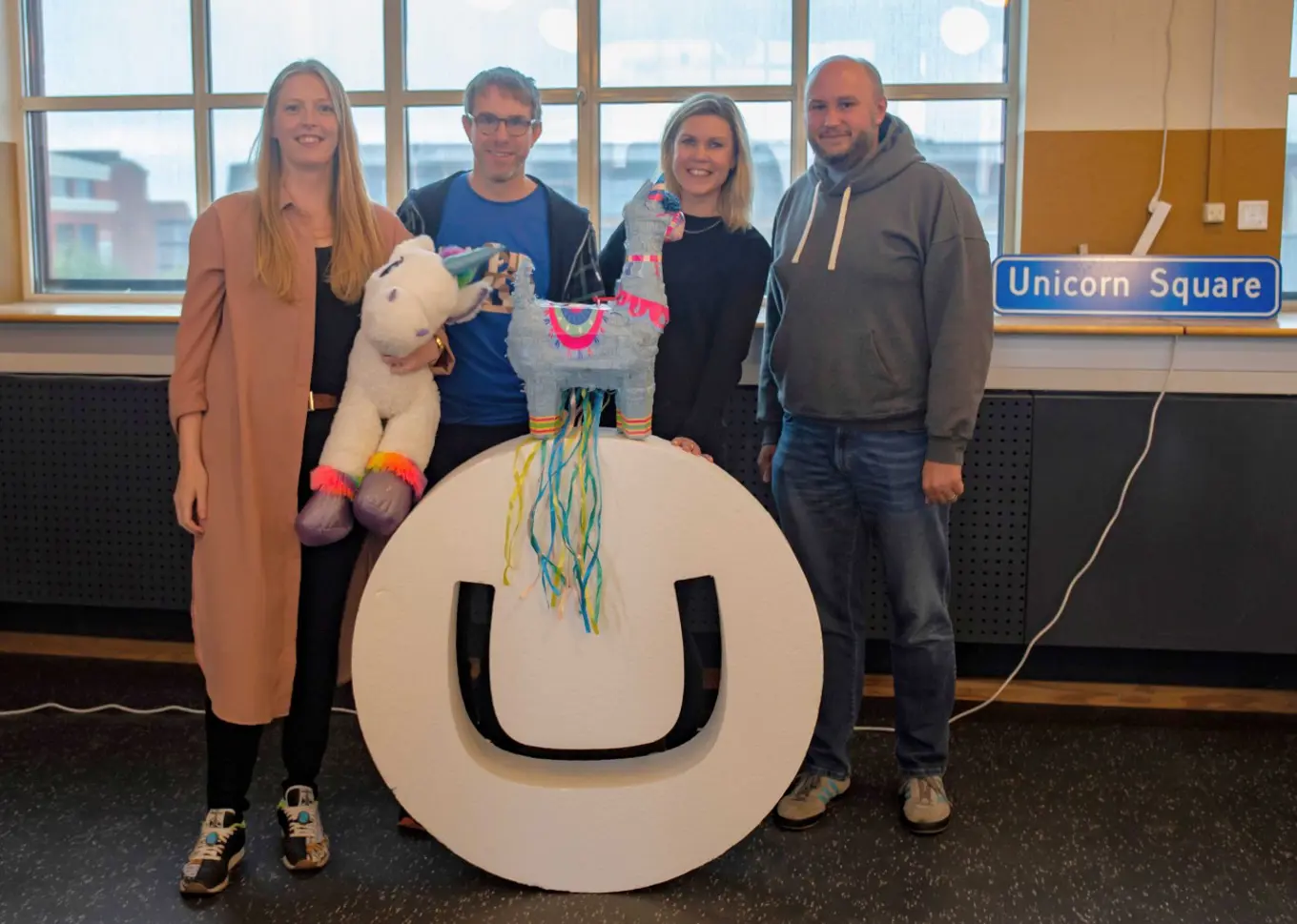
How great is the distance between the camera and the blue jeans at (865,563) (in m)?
2.06

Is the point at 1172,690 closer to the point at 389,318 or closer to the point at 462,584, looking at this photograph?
the point at 462,584

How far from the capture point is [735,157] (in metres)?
2.06

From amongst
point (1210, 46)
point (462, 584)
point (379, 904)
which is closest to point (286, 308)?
point (462, 584)

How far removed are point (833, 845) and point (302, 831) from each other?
95cm

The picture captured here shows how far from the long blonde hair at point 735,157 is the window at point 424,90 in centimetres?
124

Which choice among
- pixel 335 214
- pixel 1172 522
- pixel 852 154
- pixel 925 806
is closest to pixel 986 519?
pixel 1172 522

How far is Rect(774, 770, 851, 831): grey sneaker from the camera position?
2.15 metres

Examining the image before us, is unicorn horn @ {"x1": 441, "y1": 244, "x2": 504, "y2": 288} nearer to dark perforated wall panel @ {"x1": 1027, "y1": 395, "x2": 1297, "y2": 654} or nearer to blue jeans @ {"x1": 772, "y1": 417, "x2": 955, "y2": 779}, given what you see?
blue jeans @ {"x1": 772, "y1": 417, "x2": 955, "y2": 779}

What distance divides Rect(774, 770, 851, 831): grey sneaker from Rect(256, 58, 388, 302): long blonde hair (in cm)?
123

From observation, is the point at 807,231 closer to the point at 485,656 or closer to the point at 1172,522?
the point at 485,656

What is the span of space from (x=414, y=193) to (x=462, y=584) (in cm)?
72

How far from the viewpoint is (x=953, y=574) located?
8.82ft

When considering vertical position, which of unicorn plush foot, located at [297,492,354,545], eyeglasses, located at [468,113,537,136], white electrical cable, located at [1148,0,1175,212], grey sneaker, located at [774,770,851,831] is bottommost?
grey sneaker, located at [774,770,851,831]

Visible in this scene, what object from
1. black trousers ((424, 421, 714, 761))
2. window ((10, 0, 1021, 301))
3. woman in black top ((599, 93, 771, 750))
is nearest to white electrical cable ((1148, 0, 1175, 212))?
window ((10, 0, 1021, 301))
